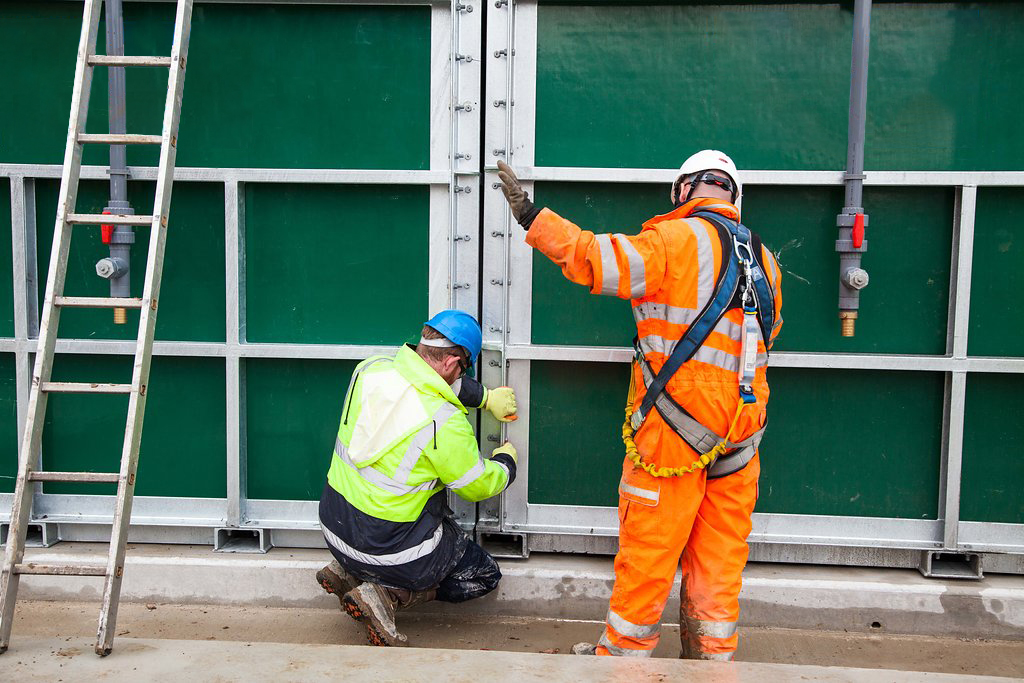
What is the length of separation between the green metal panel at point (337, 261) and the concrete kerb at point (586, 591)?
43.7 inches

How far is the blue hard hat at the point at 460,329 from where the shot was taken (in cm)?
351

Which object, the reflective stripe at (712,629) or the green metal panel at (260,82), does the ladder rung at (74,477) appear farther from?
the reflective stripe at (712,629)

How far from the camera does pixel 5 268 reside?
4047 millimetres

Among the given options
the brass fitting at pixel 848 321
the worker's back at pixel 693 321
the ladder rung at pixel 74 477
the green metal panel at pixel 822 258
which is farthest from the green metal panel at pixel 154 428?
the brass fitting at pixel 848 321

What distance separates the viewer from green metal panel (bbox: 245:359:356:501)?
4055 millimetres

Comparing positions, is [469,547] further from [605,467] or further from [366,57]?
[366,57]

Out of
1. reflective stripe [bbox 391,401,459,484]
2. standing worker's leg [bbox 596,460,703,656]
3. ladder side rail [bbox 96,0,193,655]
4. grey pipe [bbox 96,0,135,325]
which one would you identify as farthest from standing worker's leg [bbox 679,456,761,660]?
grey pipe [bbox 96,0,135,325]

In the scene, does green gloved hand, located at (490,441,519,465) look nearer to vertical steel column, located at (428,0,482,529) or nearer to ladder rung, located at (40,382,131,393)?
vertical steel column, located at (428,0,482,529)

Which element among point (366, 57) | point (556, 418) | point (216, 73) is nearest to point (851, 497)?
point (556, 418)

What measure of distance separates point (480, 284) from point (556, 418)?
71cm

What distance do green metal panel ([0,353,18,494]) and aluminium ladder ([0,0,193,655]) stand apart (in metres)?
1.04

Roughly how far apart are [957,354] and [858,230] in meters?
0.74

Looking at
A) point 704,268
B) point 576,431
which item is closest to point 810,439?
point 576,431

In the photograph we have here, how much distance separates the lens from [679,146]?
3.85 meters
